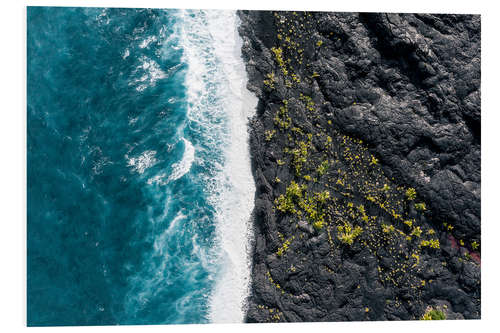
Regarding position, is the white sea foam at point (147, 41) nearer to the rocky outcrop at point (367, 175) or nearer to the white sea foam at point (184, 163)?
the rocky outcrop at point (367, 175)

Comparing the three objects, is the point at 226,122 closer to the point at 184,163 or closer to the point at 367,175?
the point at 184,163

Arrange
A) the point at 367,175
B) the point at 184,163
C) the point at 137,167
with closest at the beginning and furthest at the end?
the point at 367,175
the point at 137,167
the point at 184,163

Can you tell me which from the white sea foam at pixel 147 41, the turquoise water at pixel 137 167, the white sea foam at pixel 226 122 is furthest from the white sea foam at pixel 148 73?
the white sea foam at pixel 226 122

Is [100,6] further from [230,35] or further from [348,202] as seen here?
[348,202]

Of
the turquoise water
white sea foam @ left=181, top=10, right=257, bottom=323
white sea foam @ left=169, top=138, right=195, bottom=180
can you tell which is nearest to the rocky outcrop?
white sea foam @ left=181, top=10, right=257, bottom=323

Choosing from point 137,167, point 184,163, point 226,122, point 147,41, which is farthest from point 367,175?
point 147,41

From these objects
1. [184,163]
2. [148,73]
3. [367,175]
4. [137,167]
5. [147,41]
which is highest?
[147,41]
